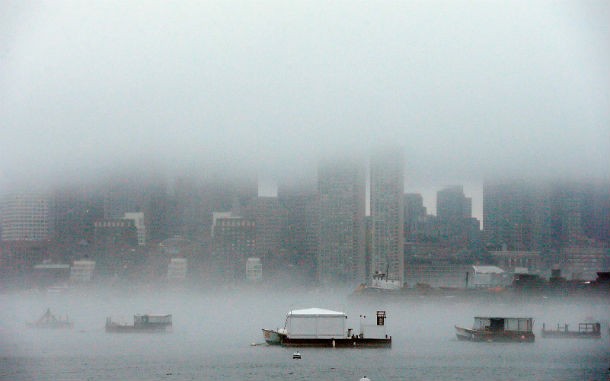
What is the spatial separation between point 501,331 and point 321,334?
14434 mm

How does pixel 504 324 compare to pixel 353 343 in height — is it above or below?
above

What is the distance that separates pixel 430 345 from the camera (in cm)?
7275

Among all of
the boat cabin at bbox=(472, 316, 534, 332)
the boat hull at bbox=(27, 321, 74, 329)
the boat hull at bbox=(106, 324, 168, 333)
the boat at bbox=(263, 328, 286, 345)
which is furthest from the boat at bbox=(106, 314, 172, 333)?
the boat cabin at bbox=(472, 316, 534, 332)

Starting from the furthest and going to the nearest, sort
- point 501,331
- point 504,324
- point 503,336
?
point 504,324
point 501,331
point 503,336

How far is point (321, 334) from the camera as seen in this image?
6762cm

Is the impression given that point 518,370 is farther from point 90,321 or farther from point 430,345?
point 90,321

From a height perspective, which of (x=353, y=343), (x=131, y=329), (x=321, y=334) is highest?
(x=321, y=334)

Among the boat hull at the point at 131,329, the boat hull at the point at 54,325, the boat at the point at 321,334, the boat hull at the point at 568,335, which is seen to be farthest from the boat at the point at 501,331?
the boat hull at the point at 54,325

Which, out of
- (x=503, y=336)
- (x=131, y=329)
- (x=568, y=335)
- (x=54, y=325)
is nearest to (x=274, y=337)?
(x=503, y=336)

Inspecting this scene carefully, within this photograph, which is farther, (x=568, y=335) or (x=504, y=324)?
(x=568, y=335)

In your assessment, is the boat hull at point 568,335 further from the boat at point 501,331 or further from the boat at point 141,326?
the boat at point 141,326

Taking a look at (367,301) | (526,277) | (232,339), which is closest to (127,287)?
(367,301)

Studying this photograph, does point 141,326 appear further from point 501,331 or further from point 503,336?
point 503,336

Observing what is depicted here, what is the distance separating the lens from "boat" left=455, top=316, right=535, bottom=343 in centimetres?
7444
